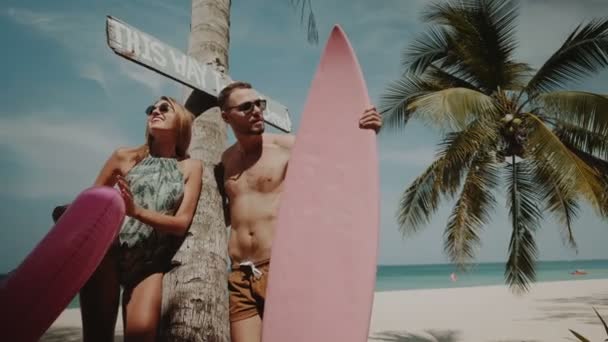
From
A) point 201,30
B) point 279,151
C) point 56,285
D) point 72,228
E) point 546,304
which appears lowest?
point 546,304

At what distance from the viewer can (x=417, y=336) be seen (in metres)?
9.45

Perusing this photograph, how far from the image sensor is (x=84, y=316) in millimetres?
1452

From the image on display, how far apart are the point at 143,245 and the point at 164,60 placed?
0.83m

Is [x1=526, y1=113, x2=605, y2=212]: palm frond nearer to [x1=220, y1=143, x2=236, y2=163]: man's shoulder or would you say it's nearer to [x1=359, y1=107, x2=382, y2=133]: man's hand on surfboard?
[x1=359, y1=107, x2=382, y2=133]: man's hand on surfboard

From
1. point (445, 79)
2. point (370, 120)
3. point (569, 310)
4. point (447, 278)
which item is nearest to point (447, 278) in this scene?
point (447, 278)

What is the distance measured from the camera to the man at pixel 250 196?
1.67m

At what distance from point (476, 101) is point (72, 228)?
22.7 feet

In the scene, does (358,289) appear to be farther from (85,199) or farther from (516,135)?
(516,135)

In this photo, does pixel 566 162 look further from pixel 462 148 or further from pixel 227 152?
pixel 227 152

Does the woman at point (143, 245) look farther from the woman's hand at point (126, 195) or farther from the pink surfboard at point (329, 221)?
the pink surfboard at point (329, 221)

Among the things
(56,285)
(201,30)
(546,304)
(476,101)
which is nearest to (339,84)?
(201,30)

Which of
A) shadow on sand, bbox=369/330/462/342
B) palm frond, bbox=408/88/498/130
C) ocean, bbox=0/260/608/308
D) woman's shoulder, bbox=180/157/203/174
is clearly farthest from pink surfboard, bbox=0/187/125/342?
ocean, bbox=0/260/608/308

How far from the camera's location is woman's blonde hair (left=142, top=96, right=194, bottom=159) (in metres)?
1.67

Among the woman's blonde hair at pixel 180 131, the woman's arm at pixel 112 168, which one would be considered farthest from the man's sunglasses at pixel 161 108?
the woman's arm at pixel 112 168
